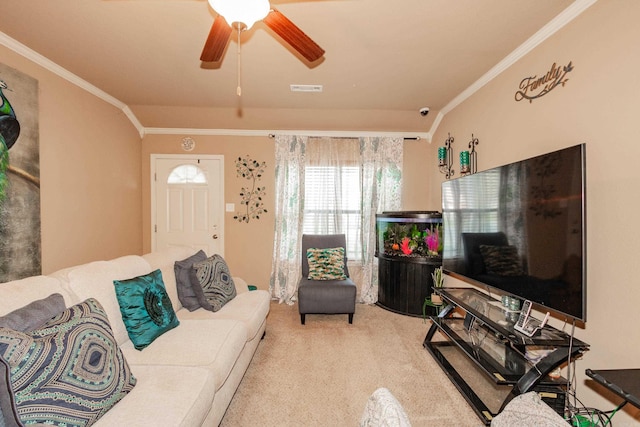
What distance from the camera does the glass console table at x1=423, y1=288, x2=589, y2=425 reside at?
1.70 meters

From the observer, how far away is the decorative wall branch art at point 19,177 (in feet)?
7.91

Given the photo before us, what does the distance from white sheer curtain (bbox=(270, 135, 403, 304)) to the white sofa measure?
1930mm

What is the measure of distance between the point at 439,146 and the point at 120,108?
434 centimetres

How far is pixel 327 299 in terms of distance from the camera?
340 centimetres

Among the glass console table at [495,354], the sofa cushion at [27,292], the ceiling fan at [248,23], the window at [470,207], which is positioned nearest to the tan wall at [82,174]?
the sofa cushion at [27,292]

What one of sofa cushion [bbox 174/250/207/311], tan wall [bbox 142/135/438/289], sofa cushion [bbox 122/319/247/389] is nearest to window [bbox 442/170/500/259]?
tan wall [bbox 142/135/438/289]

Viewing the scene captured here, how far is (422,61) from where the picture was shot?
2746 millimetres

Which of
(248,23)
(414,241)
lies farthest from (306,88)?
(414,241)

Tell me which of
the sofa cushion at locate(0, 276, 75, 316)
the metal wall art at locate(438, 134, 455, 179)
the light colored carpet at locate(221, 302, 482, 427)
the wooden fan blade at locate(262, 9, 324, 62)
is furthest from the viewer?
the metal wall art at locate(438, 134, 455, 179)

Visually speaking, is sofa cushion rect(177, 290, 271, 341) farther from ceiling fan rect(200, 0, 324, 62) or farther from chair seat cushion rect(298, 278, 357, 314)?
ceiling fan rect(200, 0, 324, 62)

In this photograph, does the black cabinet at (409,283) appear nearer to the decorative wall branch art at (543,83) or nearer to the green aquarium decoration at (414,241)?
the green aquarium decoration at (414,241)

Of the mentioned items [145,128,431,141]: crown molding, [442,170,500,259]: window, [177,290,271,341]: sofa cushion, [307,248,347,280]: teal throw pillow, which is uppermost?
[145,128,431,141]: crown molding

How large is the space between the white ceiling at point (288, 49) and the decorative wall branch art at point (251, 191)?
107cm

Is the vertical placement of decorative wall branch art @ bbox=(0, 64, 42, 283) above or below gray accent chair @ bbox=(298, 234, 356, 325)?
above
